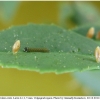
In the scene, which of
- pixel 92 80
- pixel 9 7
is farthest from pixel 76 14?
pixel 92 80

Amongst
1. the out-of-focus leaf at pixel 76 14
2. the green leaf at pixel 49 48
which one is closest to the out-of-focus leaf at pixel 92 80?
the green leaf at pixel 49 48

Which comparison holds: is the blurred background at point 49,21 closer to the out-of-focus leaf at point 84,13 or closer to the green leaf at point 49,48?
the out-of-focus leaf at point 84,13

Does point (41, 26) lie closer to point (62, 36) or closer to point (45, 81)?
point (62, 36)

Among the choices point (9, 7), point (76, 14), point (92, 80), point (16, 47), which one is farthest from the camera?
point (76, 14)

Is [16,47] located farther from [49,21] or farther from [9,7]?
[49,21]

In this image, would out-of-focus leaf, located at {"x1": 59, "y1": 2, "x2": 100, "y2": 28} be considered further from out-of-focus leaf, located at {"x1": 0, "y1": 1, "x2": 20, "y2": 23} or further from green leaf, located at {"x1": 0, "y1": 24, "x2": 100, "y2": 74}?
green leaf, located at {"x1": 0, "y1": 24, "x2": 100, "y2": 74}

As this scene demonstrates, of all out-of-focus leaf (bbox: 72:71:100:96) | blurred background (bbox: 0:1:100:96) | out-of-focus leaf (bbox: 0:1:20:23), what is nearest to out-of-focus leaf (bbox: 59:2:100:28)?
blurred background (bbox: 0:1:100:96)

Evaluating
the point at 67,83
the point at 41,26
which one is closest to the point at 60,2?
the point at 67,83
